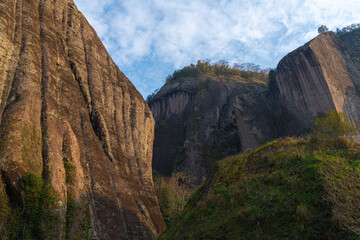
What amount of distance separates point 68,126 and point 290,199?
12.7 meters

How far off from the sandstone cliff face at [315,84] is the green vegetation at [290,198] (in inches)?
1333

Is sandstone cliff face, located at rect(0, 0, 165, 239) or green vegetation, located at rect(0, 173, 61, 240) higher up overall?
sandstone cliff face, located at rect(0, 0, 165, 239)

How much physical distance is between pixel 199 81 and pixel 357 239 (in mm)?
64547

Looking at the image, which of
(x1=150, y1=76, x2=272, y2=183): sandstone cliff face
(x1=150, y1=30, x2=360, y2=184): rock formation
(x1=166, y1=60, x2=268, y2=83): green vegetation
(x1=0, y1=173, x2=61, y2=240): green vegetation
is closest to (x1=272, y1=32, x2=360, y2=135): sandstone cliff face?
(x1=150, y1=30, x2=360, y2=184): rock formation

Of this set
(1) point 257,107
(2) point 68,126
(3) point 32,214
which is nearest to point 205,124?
(1) point 257,107

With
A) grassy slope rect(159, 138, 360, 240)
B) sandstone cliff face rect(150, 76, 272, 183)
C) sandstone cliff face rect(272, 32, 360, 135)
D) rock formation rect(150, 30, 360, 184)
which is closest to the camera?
grassy slope rect(159, 138, 360, 240)

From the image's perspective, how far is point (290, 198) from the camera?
820 centimetres

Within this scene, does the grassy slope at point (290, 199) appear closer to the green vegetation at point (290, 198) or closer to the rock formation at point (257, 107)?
the green vegetation at point (290, 198)

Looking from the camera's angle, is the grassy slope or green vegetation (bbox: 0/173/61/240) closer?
the grassy slope

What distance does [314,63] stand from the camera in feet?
146

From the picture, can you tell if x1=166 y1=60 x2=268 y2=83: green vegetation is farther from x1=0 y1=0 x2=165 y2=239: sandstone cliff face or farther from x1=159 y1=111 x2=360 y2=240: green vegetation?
x1=159 y1=111 x2=360 y2=240: green vegetation

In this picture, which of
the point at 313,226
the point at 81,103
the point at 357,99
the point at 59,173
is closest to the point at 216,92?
the point at 357,99

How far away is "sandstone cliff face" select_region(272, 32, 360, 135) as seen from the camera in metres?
42.0

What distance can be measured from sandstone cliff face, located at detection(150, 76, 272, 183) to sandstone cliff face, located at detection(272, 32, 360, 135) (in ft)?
16.9
